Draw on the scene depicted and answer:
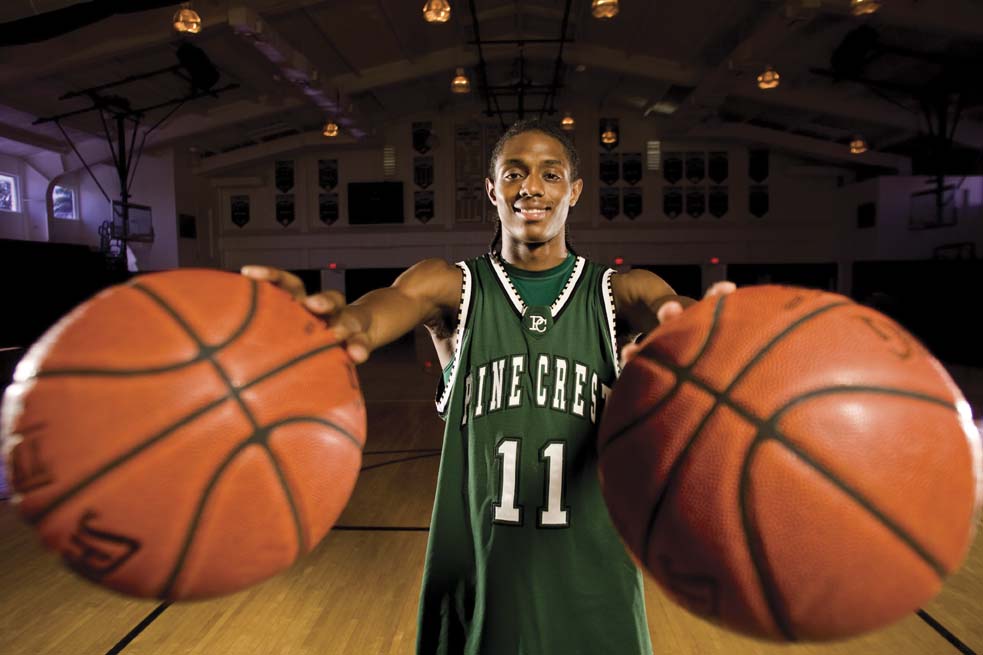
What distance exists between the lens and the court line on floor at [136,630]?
190cm

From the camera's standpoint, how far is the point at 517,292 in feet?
4.19

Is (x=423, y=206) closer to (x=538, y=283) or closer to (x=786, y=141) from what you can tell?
(x=786, y=141)

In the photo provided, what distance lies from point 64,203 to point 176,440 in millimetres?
11542

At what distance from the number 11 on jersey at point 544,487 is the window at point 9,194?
10676mm

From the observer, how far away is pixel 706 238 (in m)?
12.0

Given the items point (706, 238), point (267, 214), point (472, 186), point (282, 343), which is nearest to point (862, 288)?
point (706, 238)

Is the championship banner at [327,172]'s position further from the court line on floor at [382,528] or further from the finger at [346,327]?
the finger at [346,327]

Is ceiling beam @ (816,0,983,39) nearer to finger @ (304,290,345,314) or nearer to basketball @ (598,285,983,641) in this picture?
basketball @ (598,285,983,641)

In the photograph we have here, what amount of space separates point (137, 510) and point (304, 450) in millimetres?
194

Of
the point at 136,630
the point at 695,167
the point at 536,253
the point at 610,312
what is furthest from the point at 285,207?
the point at 610,312

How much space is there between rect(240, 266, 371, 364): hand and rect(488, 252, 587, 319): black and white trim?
1.16 ft

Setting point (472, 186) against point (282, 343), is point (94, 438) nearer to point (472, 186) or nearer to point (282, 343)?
point (282, 343)

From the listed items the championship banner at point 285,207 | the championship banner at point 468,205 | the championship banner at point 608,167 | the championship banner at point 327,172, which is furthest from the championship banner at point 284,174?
the championship banner at point 608,167

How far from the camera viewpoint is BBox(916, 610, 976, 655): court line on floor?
1.87m
